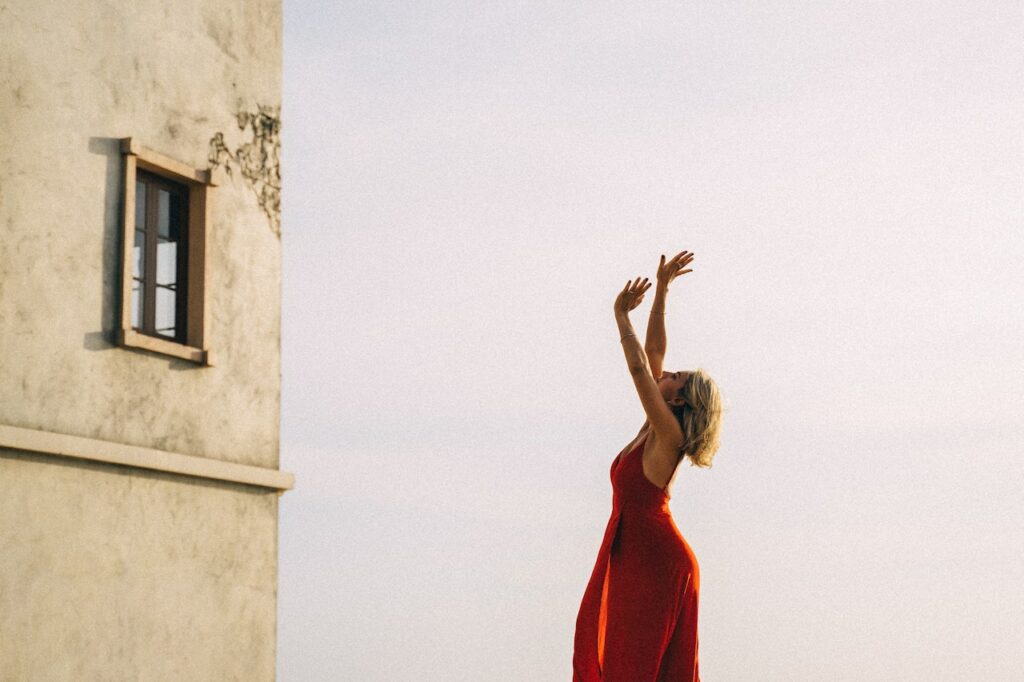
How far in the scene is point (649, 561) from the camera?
6355mm

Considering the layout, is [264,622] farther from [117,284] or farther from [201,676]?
[117,284]

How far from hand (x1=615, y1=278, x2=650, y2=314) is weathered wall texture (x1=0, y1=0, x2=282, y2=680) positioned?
3.95 m

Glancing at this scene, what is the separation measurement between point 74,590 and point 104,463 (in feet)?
2.79

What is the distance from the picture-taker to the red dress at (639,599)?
6.28 m

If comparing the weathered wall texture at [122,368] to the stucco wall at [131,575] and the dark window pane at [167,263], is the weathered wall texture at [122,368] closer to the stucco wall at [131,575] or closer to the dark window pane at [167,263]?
the stucco wall at [131,575]

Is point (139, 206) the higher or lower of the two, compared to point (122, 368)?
higher

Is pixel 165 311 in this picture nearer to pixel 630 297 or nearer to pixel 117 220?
pixel 117 220

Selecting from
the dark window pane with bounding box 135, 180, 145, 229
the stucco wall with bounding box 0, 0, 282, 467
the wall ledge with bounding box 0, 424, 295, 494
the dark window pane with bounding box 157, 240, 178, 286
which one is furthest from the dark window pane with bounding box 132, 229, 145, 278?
the wall ledge with bounding box 0, 424, 295, 494

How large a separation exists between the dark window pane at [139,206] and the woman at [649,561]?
4434 millimetres

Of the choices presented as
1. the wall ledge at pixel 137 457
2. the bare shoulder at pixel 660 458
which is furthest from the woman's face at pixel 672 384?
the wall ledge at pixel 137 457

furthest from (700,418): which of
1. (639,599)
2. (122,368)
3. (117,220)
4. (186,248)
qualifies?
(186,248)

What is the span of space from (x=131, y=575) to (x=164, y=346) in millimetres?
1595

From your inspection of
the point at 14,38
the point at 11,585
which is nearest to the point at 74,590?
the point at 11,585

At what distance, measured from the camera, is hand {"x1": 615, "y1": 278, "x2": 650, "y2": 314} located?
20.8 feet
